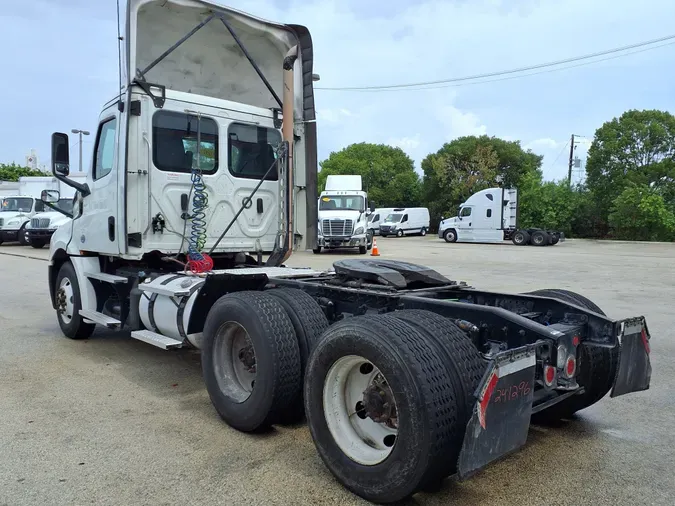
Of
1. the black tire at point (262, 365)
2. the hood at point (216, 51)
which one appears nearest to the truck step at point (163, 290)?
the black tire at point (262, 365)

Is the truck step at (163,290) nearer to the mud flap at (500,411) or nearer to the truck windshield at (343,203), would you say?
the mud flap at (500,411)

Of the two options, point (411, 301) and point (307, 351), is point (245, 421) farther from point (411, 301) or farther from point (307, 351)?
point (411, 301)

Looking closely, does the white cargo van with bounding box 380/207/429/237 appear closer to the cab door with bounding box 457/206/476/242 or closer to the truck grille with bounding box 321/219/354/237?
the cab door with bounding box 457/206/476/242

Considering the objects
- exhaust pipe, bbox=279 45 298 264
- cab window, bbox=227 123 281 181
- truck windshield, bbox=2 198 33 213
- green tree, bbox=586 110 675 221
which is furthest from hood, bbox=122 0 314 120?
green tree, bbox=586 110 675 221

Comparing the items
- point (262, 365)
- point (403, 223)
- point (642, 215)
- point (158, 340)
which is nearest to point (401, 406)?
point (262, 365)

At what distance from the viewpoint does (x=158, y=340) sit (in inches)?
211

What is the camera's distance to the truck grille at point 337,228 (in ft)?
82.8

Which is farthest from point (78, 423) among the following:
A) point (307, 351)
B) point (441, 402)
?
point (441, 402)

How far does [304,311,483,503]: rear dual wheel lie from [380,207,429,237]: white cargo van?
40.9m

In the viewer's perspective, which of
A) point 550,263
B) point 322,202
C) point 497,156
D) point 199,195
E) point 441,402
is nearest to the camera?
point 441,402

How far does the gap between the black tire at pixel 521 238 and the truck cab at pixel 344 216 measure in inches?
412

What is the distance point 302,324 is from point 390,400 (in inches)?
43.5

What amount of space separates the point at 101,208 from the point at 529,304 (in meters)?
4.81

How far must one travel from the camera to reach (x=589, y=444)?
410cm
